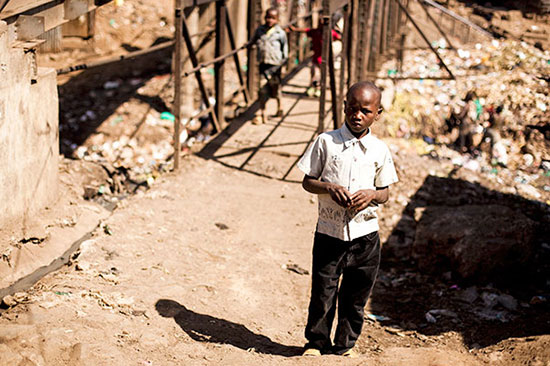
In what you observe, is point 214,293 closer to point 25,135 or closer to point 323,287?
point 323,287

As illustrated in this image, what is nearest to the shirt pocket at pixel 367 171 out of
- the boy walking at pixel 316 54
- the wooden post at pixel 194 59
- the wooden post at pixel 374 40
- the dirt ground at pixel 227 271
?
the dirt ground at pixel 227 271

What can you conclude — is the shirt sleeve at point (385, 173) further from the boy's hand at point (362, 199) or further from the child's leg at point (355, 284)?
the child's leg at point (355, 284)

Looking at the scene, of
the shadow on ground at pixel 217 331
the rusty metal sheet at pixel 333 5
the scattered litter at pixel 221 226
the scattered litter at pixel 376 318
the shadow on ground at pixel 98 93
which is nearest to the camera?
the shadow on ground at pixel 217 331

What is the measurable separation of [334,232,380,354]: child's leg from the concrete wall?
2550 mm

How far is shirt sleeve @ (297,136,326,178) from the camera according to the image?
343 cm

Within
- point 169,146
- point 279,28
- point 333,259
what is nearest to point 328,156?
point 333,259

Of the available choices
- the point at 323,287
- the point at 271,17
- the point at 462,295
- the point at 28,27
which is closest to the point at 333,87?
the point at 271,17

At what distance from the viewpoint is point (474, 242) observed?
5.82 metres

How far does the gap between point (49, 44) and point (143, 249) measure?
6.69 ft

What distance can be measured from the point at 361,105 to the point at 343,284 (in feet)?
3.22

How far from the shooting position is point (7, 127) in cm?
475

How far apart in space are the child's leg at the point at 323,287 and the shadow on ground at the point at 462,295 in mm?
1524

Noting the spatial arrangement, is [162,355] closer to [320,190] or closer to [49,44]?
[320,190]

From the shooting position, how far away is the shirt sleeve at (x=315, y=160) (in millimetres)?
3426
